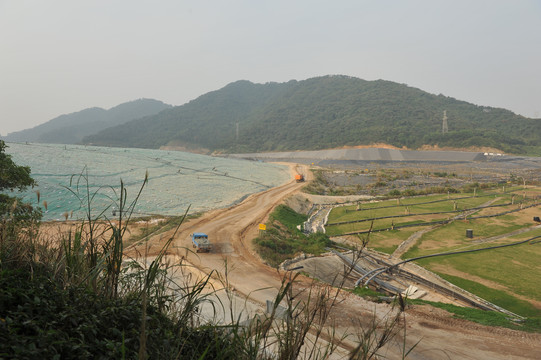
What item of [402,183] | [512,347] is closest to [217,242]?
[512,347]

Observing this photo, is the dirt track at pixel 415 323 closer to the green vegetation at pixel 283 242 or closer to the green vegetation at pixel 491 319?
the green vegetation at pixel 491 319

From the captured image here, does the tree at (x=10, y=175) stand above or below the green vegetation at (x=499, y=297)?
above

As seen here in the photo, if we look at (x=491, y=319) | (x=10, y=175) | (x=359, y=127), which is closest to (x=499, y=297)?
(x=491, y=319)

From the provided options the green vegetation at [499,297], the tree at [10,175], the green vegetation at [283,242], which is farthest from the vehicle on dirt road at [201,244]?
the green vegetation at [499,297]

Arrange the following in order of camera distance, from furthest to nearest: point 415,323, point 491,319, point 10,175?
1. point 10,175
2. point 491,319
3. point 415,323

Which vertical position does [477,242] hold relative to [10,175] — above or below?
below

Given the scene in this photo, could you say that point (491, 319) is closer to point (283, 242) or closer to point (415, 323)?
point (415, 323)
